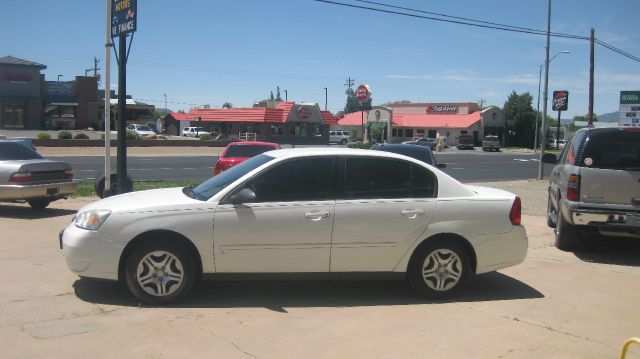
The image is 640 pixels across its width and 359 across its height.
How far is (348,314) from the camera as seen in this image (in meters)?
5.78

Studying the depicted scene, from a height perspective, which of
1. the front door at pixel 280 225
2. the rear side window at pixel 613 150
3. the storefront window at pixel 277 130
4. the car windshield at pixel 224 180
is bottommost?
the front door at pixel 280 225

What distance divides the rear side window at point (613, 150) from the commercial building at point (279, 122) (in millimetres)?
54579

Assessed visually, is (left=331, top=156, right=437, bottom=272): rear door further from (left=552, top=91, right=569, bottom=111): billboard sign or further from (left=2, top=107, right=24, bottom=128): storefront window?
(left=2, top=107, right=24, bottom=128): storefront window

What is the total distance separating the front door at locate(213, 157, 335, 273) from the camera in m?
5.82

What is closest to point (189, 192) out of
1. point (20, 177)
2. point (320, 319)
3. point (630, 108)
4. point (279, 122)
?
point (320, 319)

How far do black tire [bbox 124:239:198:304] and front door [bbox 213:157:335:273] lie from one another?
1.04 ft

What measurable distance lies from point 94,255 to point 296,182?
6.78 feet

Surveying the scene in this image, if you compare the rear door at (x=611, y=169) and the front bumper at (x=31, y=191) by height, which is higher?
the rear door at (x=611, y=169)

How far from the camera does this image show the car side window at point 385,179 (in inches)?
246

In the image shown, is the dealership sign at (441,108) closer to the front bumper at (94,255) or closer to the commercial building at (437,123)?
the commercial building at (437,123)

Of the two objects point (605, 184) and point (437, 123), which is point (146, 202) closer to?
point (605, 184)

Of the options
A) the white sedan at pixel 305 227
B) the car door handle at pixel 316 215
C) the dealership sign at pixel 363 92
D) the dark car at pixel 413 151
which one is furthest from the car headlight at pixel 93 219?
the dealership sign at pixel 363 92

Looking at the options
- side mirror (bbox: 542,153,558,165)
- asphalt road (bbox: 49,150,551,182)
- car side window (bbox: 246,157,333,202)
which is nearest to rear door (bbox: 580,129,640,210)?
side mirror (bbox: 542,153,558,165)

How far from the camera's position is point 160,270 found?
5.74 m
